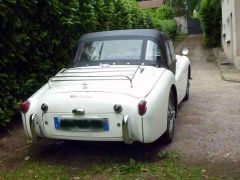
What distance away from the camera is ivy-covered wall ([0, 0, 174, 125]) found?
20.0 ft

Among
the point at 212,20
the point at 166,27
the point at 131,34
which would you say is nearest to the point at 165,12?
the point at 166,27

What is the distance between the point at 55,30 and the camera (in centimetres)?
763

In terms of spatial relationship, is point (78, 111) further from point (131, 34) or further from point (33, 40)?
point (33, 40)

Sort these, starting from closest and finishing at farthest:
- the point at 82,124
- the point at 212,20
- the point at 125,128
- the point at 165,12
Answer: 1. the point at 125,128
2. the point at 82,124
3. the point at 212,20
4. the point at 165,12

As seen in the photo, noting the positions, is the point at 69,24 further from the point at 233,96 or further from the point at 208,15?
the point at 208,15

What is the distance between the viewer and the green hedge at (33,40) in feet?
20.0

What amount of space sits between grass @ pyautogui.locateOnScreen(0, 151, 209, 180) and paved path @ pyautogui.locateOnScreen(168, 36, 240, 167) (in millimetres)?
316

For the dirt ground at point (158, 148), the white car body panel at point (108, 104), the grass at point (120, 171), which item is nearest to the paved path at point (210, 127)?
the dirt ground at point (158, 148)

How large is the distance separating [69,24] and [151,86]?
128 inches

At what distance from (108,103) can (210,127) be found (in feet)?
7.62

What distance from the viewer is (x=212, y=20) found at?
26625 mm

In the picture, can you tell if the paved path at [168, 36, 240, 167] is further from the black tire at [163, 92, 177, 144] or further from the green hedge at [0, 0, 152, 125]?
the green hedge at [0, 0, 152, 125]

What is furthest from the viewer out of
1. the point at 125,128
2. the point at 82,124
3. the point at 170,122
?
the point at 170,122

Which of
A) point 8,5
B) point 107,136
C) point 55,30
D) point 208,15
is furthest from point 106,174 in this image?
point 208,15
